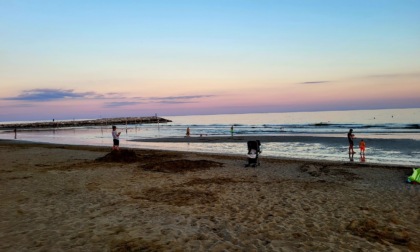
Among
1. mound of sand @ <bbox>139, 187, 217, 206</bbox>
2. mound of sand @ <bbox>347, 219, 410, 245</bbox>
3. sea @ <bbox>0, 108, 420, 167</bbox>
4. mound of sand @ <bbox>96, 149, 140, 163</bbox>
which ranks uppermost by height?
mound of sand @ <bbox>96, 149, 140, 163</bbox>

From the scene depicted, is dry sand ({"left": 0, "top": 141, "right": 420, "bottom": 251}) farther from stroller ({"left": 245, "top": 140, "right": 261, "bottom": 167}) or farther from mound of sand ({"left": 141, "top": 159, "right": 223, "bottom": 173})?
stroller ({"left": 245, "top": 140, "right": 261, "bottom": 167})

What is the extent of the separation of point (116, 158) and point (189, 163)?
13.4ft

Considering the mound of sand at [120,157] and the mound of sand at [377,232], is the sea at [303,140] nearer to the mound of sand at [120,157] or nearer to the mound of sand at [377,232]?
the mound of sand at [120,157]

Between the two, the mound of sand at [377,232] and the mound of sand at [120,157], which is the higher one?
the mound of sand at [120,157]

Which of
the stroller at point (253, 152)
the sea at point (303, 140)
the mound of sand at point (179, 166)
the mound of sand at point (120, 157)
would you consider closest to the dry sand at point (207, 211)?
the mound of sand at point (179, 166)

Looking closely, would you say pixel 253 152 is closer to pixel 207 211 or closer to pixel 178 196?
pixel 178 196

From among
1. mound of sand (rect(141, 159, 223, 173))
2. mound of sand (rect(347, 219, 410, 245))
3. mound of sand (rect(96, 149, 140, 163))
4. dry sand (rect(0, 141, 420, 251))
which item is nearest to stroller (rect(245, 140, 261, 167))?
mound of sand (rect(141, 159, 223, 173))

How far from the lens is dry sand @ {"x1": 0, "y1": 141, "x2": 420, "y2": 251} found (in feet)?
17.4

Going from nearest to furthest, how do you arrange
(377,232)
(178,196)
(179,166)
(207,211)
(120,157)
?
1. (377,232)
2. (207,211)
3. (178,196)
4. (179,166)
5. (120,157)

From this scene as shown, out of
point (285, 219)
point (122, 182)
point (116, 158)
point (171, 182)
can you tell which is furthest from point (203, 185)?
point (116, 158)

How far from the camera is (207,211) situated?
7250 millimetres

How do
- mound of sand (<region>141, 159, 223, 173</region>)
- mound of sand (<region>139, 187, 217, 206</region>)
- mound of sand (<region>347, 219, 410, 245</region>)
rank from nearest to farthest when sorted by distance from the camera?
mound of sand (<region>347, 219, 410, 245</region>), mound of sand (<region>139, 187, 217, 206</region>), mound of sand (<region>141, 159, 223, 173</region>)

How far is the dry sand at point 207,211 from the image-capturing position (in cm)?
529

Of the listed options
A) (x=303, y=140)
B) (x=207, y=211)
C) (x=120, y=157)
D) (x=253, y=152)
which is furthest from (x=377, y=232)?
(x=303, y=140)
